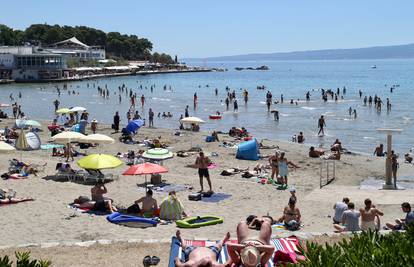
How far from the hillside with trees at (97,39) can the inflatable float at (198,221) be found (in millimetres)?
128148

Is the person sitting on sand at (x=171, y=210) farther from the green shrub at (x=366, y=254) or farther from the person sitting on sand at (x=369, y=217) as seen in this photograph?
the green shrub at (x=366, y=254)

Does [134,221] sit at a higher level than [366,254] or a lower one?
lower

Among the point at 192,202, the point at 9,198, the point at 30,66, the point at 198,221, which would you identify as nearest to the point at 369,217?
the point at 198,221

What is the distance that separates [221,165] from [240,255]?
13.0 m

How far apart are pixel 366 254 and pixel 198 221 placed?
669cm

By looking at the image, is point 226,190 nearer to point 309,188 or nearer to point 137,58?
point 309,188

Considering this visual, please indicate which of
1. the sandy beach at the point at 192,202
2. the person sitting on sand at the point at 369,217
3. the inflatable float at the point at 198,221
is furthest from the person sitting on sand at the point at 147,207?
the person sitting on sand at the point at 369,217

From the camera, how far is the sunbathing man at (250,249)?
771 centimetres

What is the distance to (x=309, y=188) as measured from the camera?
1728 cm

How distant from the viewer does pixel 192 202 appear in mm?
14750

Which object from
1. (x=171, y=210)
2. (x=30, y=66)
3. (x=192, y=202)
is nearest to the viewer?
(x=171, y=210)

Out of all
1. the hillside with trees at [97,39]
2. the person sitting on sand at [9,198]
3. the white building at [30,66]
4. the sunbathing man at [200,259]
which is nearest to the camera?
the sunbathing man at [200,259]

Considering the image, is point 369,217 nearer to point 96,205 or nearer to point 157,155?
point 96,205

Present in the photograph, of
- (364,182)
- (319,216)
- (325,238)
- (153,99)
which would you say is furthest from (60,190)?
(153,99)
